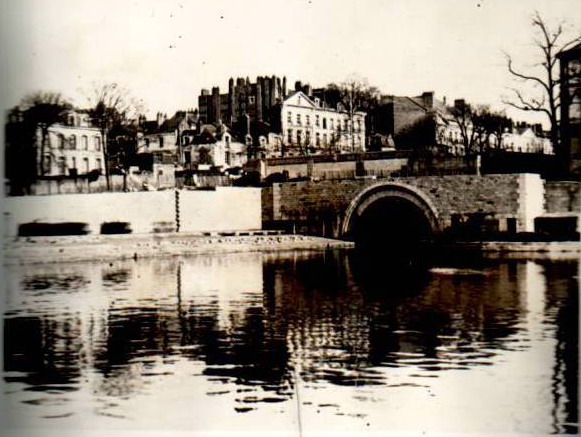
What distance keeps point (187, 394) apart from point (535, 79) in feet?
28.8

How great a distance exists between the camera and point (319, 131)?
107 feet

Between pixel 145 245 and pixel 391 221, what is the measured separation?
1002 centimetres

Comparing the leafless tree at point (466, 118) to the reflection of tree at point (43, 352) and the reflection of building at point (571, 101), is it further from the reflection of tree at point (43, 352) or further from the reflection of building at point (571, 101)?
the reflection of tree at point (43, 352)

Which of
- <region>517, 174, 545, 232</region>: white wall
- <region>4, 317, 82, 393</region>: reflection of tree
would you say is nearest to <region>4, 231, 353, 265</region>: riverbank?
<region>4, 317, 82, 393</region>: reflection of tree

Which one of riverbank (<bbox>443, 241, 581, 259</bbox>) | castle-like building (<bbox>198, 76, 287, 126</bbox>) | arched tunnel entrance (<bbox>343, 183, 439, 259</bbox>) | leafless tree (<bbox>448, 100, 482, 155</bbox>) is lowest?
riverbank (<bbox>443, 241, 581, 259</bbox>)

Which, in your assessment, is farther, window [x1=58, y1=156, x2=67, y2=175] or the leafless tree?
window [x1=58, y1=156, x2=67, y2=175]

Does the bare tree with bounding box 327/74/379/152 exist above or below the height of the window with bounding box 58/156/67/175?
above

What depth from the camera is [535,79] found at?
47.0 ft

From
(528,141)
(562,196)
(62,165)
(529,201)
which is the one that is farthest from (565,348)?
(528,141)

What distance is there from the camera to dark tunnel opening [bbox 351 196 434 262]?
27.6 metres

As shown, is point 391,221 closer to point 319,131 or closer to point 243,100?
point 319,131

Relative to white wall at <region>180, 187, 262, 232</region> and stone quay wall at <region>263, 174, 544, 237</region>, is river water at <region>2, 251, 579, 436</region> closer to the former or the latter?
stone quay wall at <region>263, 174, 544, 237</region>

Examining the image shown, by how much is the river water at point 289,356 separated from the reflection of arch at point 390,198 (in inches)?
378

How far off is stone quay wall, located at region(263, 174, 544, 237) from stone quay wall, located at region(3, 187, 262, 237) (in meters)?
1.05
